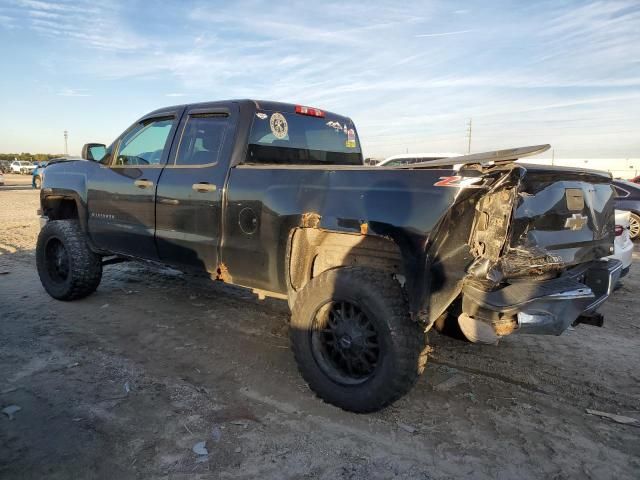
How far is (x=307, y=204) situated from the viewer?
3287mm

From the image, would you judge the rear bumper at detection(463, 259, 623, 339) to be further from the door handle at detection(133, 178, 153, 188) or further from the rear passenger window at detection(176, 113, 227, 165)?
the door handle at detection(133, 178, 153, 188)

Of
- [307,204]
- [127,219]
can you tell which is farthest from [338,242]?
[127,219]

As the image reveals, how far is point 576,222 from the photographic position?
3260mm

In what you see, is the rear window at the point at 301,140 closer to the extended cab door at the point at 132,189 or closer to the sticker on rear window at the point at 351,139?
the sticker on rear window at the point at 351,139

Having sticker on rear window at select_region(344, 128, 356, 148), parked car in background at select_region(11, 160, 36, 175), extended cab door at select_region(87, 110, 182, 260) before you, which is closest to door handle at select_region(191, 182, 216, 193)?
extended cab door at select_region(87, 110, 182, 260)

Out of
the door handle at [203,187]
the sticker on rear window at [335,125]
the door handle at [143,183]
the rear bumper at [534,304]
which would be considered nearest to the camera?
the rear bumper at [534,304]

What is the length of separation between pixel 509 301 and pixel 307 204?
4.69ft

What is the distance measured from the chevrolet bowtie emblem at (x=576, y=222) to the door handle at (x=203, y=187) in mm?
2653

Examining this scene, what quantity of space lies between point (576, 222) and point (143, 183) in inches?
147

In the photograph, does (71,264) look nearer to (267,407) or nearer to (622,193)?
(267,407)

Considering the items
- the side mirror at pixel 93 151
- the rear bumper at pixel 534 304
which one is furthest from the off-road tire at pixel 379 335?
the side mirror at pixel 93 151

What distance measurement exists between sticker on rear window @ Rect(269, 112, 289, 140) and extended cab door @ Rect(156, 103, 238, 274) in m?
0.34

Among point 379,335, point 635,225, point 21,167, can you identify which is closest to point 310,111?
point 379,335

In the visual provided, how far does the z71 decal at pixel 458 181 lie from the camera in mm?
2623
